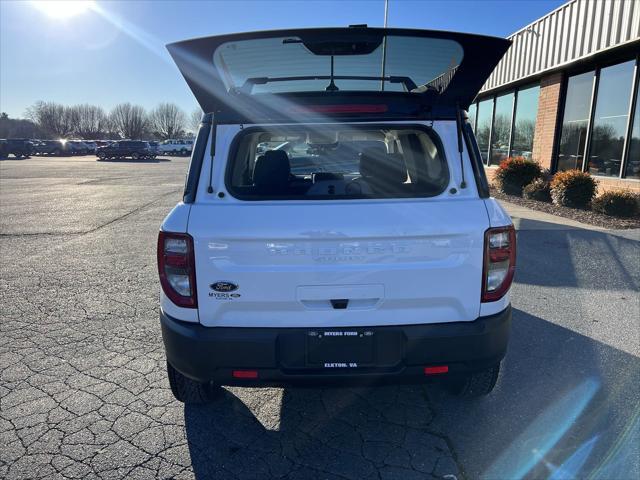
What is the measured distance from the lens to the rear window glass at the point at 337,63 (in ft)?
7.98

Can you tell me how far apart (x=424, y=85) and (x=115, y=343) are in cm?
311

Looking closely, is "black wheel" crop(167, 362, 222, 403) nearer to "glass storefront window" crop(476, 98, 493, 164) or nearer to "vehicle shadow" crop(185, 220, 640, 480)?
"vehicle shadow" crop(185, 220, 640, 480)

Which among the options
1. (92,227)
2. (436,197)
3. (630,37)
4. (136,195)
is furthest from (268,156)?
(136,195)

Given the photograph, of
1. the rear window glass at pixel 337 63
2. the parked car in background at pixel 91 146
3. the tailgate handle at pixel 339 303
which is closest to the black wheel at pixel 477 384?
the tailgate handle at pixel 339 303

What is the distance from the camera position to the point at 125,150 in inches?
1540

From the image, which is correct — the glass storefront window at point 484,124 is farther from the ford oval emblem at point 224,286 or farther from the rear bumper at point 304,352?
the ford oval emblem at point 224,286

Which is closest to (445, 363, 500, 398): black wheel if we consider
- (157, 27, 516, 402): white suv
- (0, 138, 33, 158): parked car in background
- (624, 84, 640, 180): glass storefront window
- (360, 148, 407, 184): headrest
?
(157, 27, 516, 402): white suv

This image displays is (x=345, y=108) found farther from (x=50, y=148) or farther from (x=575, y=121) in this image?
(x=50, y=148)

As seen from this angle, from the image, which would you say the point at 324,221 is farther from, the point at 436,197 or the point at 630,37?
the point at 630,37

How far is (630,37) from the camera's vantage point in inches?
337

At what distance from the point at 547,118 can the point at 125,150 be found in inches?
1416

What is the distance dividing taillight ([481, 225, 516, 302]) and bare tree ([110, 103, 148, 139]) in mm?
104595

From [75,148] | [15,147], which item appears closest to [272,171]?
[15,147]

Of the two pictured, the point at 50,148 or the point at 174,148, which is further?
the point at 174,148
